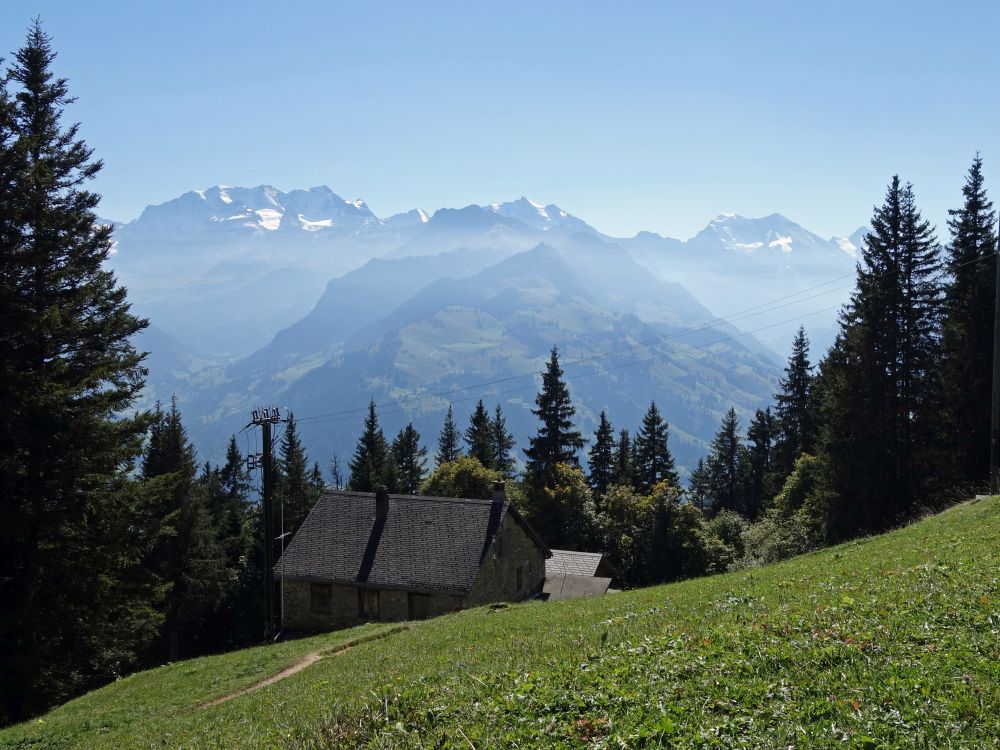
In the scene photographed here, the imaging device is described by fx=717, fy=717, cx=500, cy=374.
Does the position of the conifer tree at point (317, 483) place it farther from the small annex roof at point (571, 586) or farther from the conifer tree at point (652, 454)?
the small annex roof at point (571, 586)

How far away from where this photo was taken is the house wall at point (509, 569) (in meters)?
35.3

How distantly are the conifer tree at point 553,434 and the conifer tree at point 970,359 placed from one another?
34560 mm

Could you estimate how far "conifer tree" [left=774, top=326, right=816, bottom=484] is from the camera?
61.3m

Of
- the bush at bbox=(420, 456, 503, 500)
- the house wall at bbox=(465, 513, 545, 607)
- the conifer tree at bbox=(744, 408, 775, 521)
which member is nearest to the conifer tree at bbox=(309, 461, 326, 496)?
the bush at bbox=(420, 456, 503, 500)

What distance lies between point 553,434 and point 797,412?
71.2 ft

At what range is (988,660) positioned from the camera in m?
8.55

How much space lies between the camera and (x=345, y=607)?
35.4 m

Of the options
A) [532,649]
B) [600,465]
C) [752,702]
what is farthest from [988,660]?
[600,465]

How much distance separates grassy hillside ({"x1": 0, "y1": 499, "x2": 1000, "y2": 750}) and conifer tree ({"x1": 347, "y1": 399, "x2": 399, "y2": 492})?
55294mm

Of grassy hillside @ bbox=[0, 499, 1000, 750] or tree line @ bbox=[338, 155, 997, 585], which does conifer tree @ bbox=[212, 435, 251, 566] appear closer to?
tree line @ bbox=[338, 155, 997, 585]

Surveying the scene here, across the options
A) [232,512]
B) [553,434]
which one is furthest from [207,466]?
[553,434]

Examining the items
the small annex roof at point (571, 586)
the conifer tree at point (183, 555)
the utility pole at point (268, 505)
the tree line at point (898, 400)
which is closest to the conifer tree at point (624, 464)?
the tree line at point (898, 400)

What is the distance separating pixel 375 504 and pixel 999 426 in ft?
94.0

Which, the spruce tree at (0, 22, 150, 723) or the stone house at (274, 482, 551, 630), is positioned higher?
the spruce tree at (0, 22, 150, 723)
